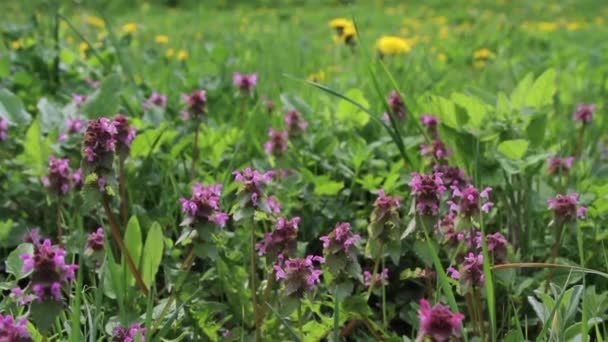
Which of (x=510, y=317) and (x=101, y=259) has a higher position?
(x=101, y=259)

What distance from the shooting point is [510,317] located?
4.97ft

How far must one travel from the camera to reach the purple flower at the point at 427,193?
4.32ft

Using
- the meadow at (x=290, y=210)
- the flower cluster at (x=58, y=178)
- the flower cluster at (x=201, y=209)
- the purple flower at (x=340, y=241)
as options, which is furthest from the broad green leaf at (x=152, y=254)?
the purple flower at (x=340, y=241)

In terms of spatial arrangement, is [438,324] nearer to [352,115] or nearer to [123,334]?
[123,334]

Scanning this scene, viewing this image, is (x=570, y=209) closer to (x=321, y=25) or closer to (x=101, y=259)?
(x=101, y=259)

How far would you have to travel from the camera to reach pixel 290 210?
1.87 meters

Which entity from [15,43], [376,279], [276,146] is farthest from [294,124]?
[15,43]

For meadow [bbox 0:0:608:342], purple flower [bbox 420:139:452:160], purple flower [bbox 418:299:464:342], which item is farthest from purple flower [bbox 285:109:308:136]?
purple flower [bbox 418:299:464:342]

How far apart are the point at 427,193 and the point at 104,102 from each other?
1135mm

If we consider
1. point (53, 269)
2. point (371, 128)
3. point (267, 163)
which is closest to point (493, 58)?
point (371, 128)

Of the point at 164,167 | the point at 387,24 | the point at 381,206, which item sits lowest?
the point at 387,24

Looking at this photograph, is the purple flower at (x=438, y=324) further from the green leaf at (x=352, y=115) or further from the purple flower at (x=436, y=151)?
the green leaf at (x=352, y=115)

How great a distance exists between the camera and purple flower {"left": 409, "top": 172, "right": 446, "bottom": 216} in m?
1.32

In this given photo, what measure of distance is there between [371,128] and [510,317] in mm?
883
